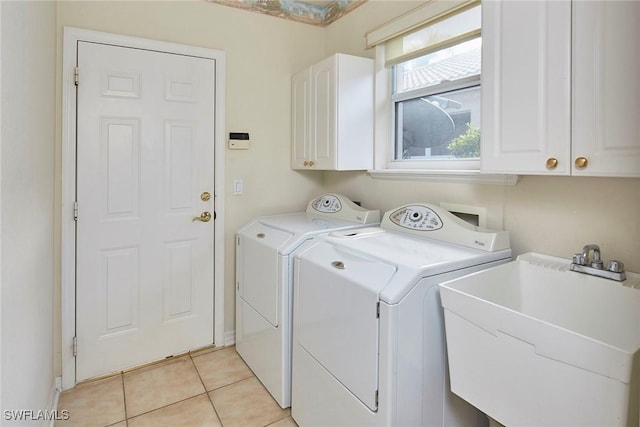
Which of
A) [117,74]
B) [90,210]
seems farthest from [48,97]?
[90,210]

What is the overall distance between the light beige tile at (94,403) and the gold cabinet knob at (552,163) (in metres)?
2.32

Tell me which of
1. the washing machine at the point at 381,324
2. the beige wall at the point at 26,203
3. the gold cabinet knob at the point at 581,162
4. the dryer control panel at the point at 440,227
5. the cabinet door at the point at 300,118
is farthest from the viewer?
the cabinet door at the point at 300,118

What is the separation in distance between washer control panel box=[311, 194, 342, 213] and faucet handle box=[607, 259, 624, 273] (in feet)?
5.02

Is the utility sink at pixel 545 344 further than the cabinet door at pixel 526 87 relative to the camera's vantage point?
No

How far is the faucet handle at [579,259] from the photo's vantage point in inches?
53.1

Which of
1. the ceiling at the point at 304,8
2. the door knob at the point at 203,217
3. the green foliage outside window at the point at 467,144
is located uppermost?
the ceiling at the point at 304,8

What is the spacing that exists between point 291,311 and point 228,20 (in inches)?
80.8

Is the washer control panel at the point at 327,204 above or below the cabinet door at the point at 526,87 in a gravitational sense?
below

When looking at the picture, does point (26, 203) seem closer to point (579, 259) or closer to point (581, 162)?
point (581, 162)

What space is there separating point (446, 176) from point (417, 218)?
28cm

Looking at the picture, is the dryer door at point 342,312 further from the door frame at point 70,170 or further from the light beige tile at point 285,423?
the door frame at point 70,170

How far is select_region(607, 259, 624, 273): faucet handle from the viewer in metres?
1.26

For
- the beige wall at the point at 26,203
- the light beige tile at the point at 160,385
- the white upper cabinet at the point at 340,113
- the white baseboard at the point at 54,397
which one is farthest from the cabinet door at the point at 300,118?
the white baseboard at the point at 54,397

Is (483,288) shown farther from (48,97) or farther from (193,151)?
(48,97)
